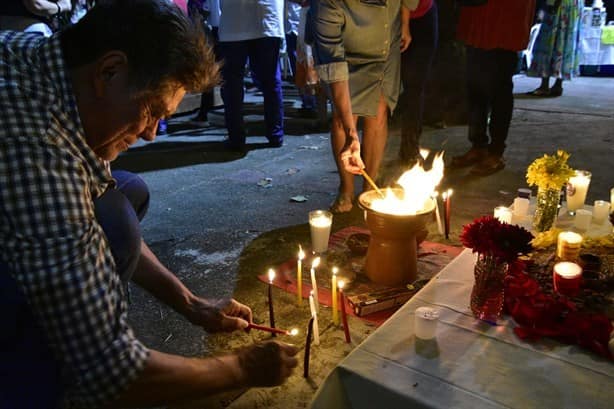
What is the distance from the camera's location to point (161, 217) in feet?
12.1

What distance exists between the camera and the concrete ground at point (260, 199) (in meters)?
2.23

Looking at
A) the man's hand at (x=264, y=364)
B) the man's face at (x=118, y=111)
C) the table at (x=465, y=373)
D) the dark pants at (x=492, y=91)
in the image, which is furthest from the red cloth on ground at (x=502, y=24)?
the man's hand at (x=264, y=364)

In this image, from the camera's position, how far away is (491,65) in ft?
14.5

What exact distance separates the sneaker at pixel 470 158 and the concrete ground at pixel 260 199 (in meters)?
0.22

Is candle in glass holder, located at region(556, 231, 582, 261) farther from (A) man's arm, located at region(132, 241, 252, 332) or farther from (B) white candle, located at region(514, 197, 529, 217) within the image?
(A) man's arm, located at region(132, 241, 252, 332)

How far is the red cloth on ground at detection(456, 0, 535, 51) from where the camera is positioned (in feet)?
13.8

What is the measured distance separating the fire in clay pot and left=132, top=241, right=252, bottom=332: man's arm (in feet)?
2.68

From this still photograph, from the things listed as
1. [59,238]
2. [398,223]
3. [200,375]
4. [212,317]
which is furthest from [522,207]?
[59,238]

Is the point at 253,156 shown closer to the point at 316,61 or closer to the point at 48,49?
the point at 316,61

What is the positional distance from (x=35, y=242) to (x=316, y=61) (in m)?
2.72

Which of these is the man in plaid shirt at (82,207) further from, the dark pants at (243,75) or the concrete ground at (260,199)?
the dark pants at (243,75)

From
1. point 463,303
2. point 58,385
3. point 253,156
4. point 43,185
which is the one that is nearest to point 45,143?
point 43,185

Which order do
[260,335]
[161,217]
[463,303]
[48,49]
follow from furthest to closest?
[161,217] < [260,335] < [463,303] < [48,49]

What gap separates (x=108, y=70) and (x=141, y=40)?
0.10 meters
